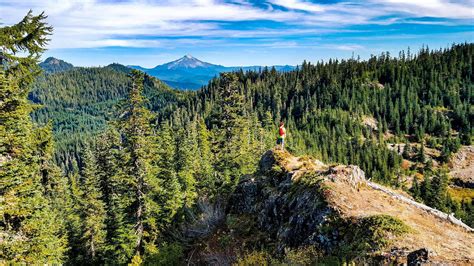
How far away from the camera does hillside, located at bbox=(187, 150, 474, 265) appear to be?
37.2 ft

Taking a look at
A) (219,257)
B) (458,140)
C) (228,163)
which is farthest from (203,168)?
(458,140)

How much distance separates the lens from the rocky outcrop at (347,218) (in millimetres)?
11258

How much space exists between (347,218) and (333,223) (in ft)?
1.89

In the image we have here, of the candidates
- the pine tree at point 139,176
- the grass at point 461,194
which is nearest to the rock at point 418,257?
the pine tree at point 139,176

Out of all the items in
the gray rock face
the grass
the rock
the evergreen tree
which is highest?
the rock

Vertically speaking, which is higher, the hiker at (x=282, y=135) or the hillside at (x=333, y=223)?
the hiker at (x=282, y=135)

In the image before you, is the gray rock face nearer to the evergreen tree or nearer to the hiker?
the hiker

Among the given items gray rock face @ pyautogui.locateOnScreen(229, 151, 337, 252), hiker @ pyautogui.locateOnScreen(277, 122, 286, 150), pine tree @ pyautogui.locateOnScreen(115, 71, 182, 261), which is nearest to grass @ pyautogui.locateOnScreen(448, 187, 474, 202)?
hiker @ pyautogui.locateOnScreen(277, 122, 286, 150)

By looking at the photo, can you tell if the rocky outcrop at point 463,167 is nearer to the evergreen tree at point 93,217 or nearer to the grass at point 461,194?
the grass at point 461,194

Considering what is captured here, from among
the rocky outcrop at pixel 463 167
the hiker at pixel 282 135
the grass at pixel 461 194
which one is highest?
the hiker at pixel 282 135

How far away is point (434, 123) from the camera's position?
144625mm

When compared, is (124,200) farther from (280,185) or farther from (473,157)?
(473,157)

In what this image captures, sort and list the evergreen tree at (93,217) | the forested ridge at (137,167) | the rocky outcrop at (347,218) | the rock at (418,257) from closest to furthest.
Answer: the rock at (418,257) → the rocky outcrop at (347,218) → the forested ridge at (137,167) → the evergreen tree at (93,217)

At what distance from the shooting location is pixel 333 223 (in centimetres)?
1339
